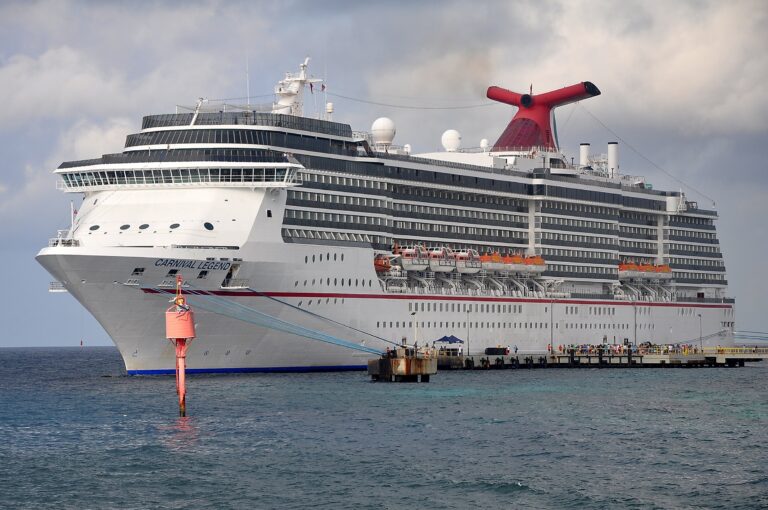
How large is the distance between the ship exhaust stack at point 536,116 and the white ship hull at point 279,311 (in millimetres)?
15030

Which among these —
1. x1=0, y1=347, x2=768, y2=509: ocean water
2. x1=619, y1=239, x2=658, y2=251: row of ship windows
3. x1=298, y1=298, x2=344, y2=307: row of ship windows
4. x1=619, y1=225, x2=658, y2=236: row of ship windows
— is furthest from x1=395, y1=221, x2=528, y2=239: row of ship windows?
x1=0, y1=347, x2=768, y2=509: ocean water

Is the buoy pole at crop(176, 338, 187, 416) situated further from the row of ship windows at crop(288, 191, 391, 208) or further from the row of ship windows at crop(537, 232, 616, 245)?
the row of ship windows at crop(537, 232, 616, 245)

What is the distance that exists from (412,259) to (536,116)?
87.2ft

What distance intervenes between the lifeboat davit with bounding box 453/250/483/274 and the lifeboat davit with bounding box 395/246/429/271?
404 centimetres

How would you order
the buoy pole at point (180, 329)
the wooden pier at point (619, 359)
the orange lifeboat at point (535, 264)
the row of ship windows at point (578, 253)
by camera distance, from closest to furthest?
1. the buoy pole at point (180, 329)
2. the wooden pier at point (619, 359)
3. the orange lifeboat at point (535, 264)
4. the row of ship windows at point (578, 253)

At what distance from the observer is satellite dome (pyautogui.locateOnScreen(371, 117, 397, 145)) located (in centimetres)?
8894

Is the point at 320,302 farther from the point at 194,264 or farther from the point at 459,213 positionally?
the point at 459,213

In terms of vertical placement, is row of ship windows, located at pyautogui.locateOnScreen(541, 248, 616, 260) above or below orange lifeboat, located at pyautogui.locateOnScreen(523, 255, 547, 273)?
above

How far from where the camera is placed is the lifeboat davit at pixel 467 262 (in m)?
89.8

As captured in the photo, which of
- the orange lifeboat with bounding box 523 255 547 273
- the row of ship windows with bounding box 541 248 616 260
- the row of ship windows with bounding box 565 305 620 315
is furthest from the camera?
the row of ship windows with bounding box 541 248 616 260

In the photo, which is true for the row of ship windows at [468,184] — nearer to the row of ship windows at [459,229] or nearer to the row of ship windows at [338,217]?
the row of ship windows at [459,229]

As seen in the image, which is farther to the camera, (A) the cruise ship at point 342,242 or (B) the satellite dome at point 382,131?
(B) the satellite dome at point 382,131

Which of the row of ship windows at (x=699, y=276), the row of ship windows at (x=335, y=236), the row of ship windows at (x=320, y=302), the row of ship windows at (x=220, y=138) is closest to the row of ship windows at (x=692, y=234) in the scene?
the row of ship windows at (x=699, y=276)

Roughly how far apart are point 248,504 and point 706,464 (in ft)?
51.2
